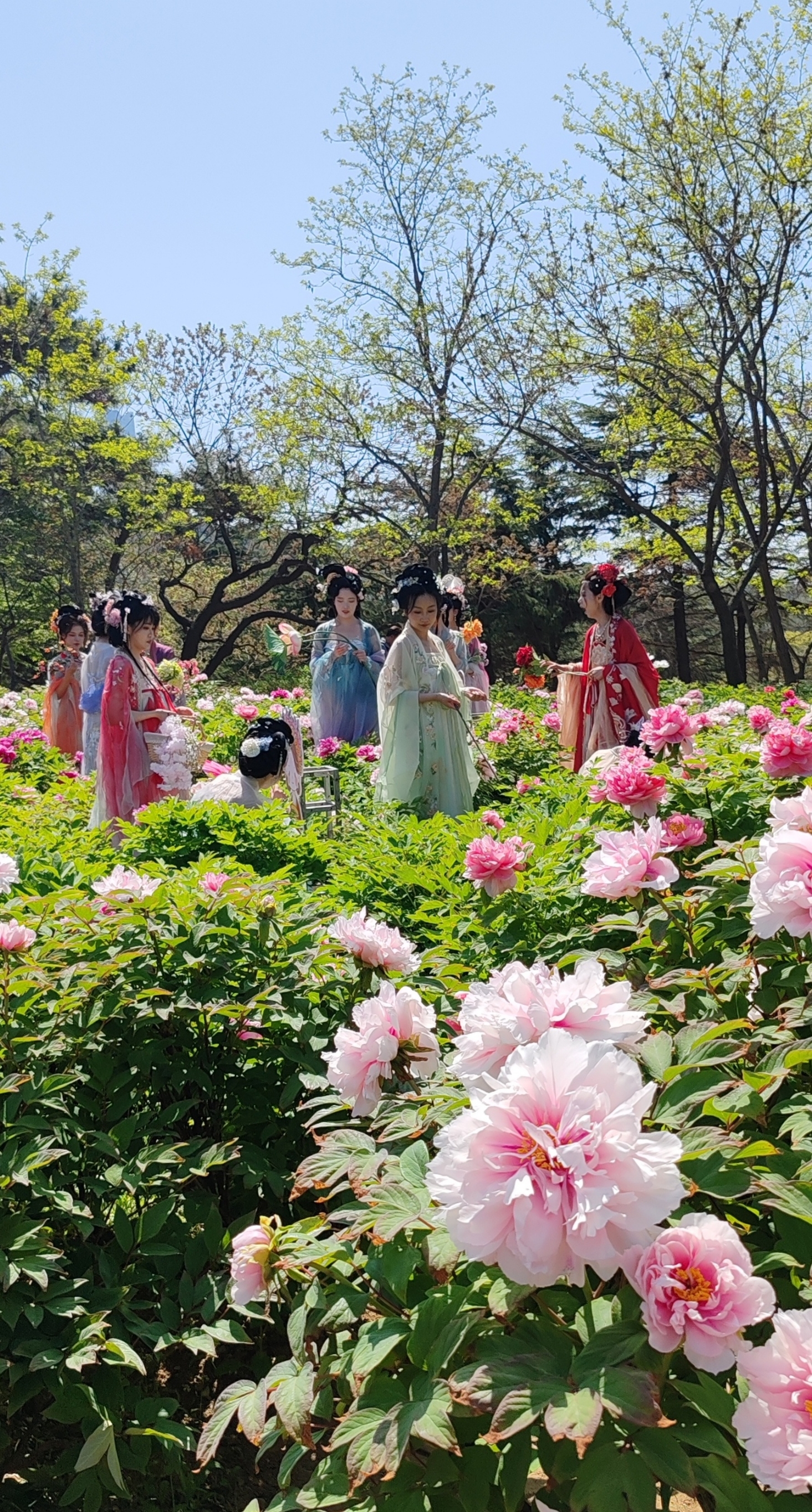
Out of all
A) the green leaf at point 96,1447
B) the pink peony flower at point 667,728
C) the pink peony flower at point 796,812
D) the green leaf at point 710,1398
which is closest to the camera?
the green leaf at point 710,1398

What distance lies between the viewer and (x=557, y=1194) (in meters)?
0.90

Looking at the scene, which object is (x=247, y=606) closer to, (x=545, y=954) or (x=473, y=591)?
(x=473, y=591)

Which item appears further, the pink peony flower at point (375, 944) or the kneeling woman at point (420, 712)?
the kneeling woman at point (420, 712)

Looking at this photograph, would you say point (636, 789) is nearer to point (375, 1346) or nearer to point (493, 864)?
point (493, 864)

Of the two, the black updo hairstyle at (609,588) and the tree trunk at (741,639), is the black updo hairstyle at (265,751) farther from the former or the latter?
the tree trunk at (741,639)

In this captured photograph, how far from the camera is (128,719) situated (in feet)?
19.9

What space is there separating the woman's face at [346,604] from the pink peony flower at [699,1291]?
864 cm

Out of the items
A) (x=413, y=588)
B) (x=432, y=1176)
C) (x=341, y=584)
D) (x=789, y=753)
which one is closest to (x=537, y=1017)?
(x=432, y=1176)

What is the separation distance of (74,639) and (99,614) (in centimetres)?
346

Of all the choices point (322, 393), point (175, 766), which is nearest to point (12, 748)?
point (175, 766)

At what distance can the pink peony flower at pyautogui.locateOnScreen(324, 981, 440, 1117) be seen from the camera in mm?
1430

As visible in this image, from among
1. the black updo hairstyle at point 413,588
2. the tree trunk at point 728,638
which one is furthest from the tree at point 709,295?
the black updo hairstyle at point 413,588

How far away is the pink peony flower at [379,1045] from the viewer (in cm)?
143

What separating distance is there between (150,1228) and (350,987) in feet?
1.91
